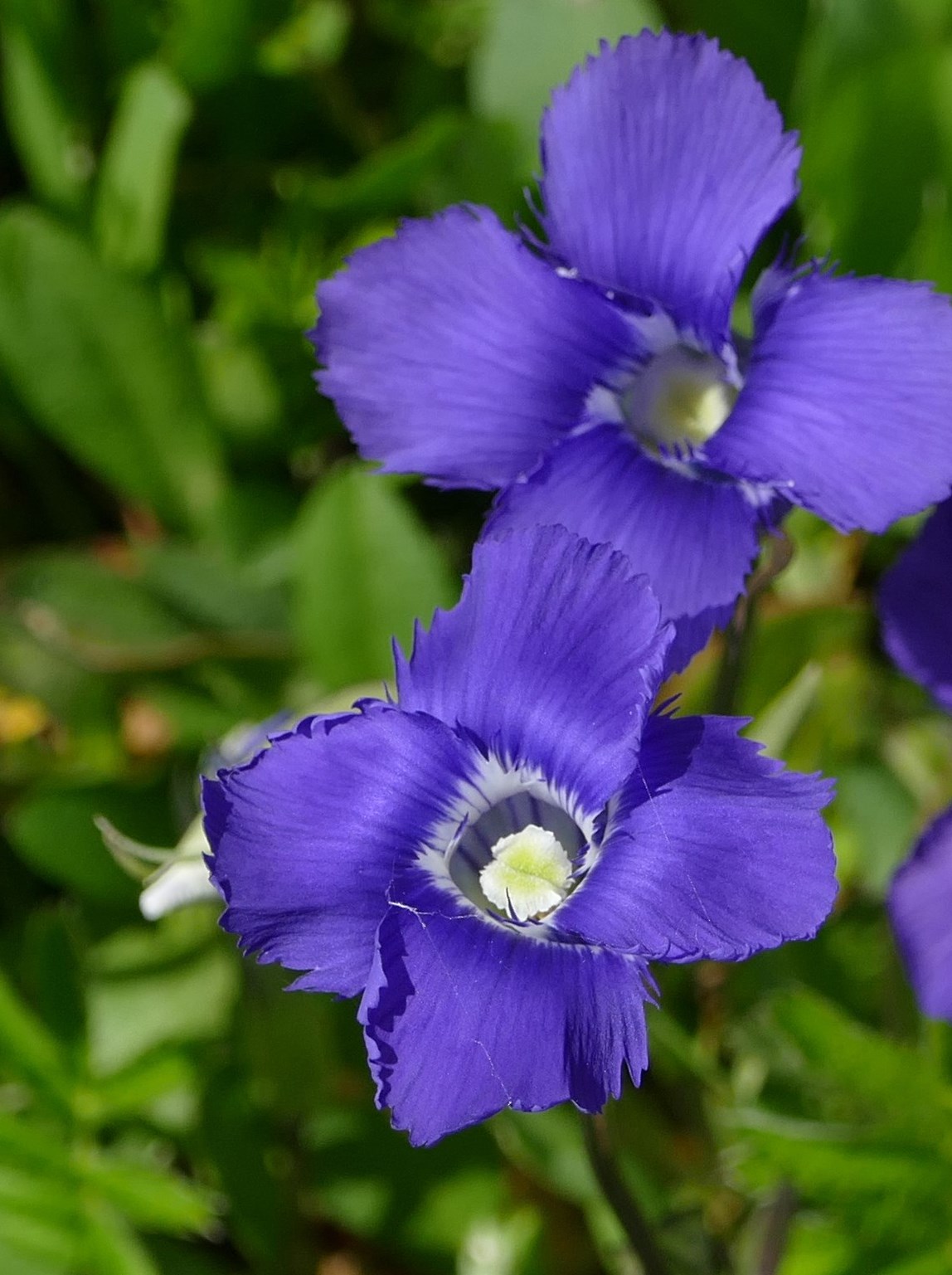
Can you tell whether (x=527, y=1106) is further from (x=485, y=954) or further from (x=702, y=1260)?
(x=702, y=1260)

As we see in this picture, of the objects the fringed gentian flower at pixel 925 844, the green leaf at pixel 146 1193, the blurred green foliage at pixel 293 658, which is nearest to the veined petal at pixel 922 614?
the fringed gentian flower at pixel 925 844

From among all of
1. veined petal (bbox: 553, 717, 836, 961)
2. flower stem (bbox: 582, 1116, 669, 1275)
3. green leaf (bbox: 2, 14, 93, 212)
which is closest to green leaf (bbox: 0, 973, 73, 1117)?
flower stem (bbox: 582, 1116, 669, 1275)

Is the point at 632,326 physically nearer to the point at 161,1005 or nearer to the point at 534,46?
the point at 534,46

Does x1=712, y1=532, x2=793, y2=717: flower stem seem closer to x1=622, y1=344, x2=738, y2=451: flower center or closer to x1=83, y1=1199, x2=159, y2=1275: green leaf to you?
x1=622, y1=344, x2=738, y2=451: flower center

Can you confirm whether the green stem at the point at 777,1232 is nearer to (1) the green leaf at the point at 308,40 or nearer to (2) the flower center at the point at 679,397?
(2) the flower center at the point at 679,397

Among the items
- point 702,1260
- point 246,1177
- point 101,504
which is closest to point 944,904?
point 702,1260
